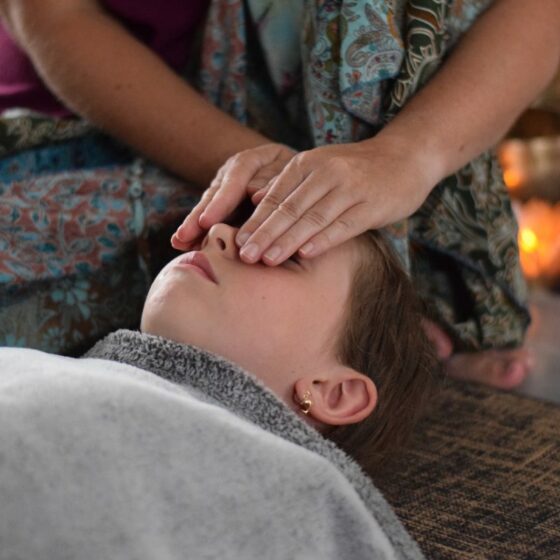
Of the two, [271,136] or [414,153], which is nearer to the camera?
[414,153]

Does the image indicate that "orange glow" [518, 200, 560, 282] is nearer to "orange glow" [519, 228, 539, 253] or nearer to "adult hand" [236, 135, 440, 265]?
"orange glow" [519, 228, 539, 253]

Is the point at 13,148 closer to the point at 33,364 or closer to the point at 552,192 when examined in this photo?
the point at 33,364

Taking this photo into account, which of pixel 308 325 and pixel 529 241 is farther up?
pixel 308 325

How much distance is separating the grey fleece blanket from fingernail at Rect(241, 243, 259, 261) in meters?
0.16

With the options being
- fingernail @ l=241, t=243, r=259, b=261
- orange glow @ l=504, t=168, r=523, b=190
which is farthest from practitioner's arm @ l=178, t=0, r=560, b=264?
orange glow @ l=504, t=168, r=523, b=190

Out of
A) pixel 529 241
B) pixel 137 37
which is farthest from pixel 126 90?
pixel 529 241

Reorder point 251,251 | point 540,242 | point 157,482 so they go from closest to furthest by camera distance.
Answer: point 157,482 < point 251,251 < point 540,242

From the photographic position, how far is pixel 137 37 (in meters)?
1.45

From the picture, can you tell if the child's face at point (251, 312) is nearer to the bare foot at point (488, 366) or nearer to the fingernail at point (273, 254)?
the fingernail at point (273, 254)

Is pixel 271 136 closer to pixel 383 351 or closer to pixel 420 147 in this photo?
pixel 420 147

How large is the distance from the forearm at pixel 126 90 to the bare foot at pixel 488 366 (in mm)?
496

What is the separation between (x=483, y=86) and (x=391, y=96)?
125 millimetres

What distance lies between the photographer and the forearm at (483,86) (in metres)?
1.26

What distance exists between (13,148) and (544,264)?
141 cm
